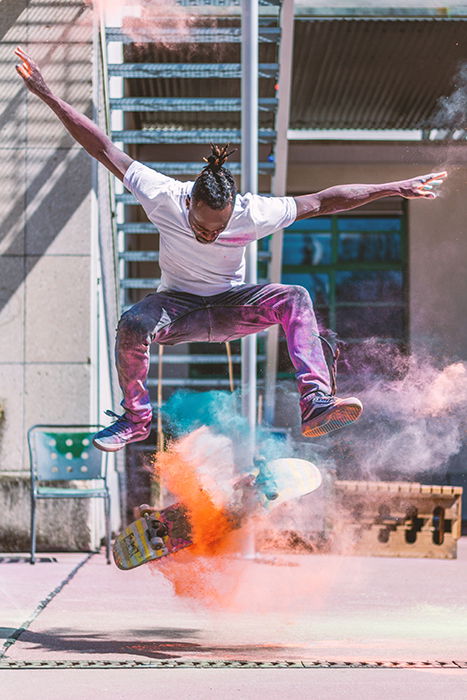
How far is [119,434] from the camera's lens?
17.1ft

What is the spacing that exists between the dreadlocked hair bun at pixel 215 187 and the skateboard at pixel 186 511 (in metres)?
1.85

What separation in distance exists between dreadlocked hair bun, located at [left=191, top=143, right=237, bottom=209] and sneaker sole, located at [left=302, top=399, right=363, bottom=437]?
107 cm

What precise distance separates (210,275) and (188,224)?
358 millimetres

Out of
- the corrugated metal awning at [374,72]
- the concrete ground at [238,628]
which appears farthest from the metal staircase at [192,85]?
the concrete ground at [238,628]

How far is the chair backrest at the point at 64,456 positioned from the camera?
9.48 m

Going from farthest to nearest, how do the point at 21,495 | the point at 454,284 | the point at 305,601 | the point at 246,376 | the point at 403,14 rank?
the point at 454,284 → the point at 403,14 → the point at 21,495 → the point at 246,376 → the point at 305,601

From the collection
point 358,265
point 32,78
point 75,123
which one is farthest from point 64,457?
point 358,265

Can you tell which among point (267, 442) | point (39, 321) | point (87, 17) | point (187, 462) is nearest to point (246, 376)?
point (267, 442)

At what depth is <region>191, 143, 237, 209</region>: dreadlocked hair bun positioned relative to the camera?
15.6 feet

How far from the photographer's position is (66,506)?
1005 cm

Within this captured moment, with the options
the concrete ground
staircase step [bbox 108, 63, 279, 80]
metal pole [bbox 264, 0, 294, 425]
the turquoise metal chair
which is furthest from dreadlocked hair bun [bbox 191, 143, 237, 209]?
the turquoise metal chair

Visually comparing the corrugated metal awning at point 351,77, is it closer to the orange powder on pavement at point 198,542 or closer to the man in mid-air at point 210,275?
the orange powder on pavement at point 198,542

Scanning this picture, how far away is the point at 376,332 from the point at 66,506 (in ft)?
19.2

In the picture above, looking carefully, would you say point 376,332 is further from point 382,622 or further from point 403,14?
point 382,622
